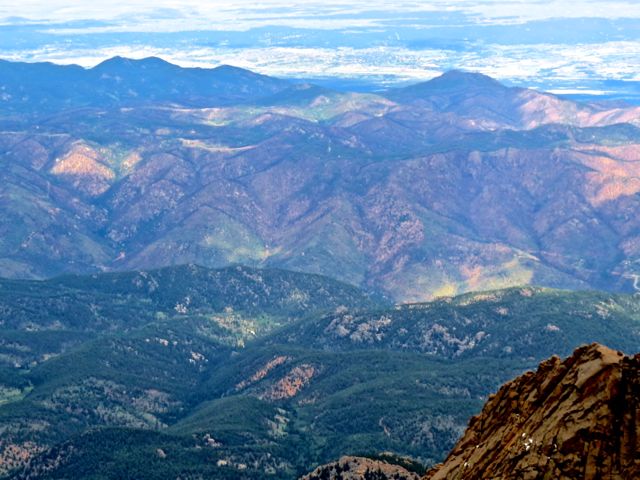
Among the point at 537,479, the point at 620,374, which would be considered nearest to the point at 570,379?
the point at 620,374

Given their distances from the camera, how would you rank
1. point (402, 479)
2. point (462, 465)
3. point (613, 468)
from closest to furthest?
point (613, 468)
point (462, 465)
point (402, 479)

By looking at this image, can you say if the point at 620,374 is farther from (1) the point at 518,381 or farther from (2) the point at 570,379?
(1) the point at 518,381

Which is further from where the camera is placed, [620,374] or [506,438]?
[506,438]

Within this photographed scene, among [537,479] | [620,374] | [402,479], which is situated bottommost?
[402,479]

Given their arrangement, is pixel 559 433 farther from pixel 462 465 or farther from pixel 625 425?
pixel 462 465

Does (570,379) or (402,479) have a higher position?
(570,379)

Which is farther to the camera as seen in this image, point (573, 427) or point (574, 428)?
point (573, 427)

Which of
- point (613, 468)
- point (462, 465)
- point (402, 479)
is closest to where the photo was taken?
point (613, 468)
